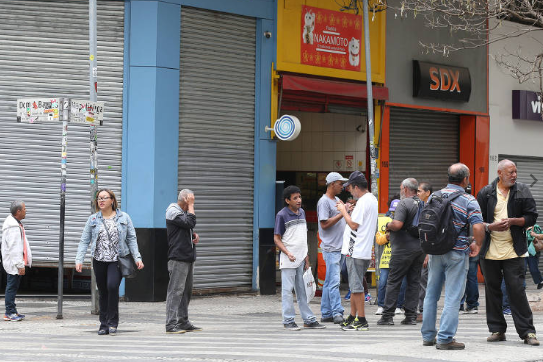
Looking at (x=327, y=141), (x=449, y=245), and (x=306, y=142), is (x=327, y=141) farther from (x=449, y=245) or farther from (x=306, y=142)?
(x=449, y=245)

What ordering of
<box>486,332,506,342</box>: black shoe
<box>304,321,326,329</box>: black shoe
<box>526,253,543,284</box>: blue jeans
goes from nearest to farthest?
<box>486,332,506,342</box>: black shoe
<box>304,321,326,329</box>: black shoe
<box>526,253,543,284</box>: blue jeans

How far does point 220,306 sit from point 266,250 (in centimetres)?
237

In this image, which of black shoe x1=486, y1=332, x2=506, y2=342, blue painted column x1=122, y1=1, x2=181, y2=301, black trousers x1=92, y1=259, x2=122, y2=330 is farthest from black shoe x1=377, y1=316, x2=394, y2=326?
blue painted column x1=122, y1=1, x2=181, y2=301

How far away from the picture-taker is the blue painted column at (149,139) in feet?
50.4

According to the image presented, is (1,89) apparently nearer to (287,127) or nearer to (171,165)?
(171,165)

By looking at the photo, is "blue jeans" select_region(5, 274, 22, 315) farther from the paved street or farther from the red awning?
the red awning

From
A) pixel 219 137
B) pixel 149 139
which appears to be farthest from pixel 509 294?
pixel 219 137

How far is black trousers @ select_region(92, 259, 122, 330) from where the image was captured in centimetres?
1125

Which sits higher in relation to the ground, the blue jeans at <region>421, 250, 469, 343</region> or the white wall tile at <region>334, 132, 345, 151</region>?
the white wall tile at <region>334, 132, 345, 151</region>

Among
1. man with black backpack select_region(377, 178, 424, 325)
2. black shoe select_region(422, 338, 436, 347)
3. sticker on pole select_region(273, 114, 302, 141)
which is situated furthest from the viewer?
sticker on pole select_region(273, 114, 302, 141)

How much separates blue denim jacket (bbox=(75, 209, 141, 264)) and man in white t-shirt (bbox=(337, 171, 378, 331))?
2.61 m

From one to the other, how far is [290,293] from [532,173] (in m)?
13.0

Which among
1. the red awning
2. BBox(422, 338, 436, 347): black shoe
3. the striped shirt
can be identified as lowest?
BBox(422, 338, 436, 347): black shoe

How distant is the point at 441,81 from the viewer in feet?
66.6
